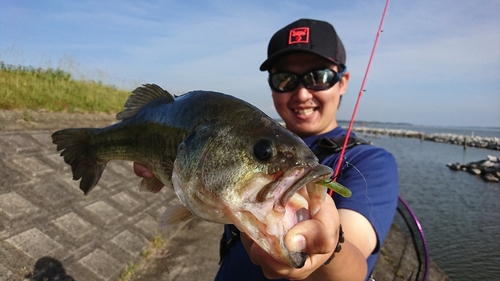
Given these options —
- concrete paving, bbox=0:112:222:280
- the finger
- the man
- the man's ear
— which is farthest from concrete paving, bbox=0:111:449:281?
the finger

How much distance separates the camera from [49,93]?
6.59 m

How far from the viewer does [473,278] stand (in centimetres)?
747

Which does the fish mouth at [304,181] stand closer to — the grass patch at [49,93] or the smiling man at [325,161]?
the smiling man at [325,161]

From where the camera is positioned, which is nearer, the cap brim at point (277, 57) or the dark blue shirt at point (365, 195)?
the dark blue shirt at point (365, 195)

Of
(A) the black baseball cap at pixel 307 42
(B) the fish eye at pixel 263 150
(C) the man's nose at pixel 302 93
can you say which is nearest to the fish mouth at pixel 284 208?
(B) the fish eye at pixel 263 150

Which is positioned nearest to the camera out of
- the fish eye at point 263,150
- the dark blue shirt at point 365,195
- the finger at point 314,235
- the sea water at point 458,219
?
the finger at point 314,235

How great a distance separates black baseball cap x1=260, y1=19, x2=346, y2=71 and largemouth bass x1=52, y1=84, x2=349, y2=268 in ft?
3.46

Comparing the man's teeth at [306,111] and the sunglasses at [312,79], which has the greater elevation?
the sunglasses at [312,79]

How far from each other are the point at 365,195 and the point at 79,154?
2369mm

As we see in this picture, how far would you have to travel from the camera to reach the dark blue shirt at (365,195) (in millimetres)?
2094

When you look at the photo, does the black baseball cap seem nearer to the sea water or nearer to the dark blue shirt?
the dark blue shirt

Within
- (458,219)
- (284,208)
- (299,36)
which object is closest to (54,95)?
(299,36)

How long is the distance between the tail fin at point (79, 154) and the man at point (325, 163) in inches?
24.0

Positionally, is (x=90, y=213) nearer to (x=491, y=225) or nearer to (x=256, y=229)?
(x=256, y=229)
